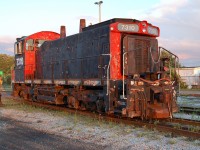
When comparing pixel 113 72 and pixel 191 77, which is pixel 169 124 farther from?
pixel 191 77

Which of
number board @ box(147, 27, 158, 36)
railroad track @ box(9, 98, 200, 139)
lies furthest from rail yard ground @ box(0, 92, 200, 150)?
number board @ box(147, 27, 158, 36)

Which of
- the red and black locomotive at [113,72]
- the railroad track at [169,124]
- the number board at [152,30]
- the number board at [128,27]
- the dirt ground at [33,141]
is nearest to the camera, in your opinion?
the dirt ground at [33,141]

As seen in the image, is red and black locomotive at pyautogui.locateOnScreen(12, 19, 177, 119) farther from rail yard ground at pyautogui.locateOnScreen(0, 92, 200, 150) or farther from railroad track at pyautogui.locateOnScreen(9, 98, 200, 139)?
rail yard ground at pyautogui.locateOnScreen(0, 92, 200, 150)

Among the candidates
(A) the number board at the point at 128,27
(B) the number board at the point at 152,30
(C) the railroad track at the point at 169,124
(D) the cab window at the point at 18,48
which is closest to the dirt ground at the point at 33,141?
(C) the railroad track at the point at 169,124

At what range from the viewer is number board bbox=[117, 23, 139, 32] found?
10250 millimetres

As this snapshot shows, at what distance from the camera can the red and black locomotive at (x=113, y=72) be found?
9.33m

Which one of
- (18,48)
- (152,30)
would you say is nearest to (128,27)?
(152,30)

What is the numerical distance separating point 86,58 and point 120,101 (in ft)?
9.75

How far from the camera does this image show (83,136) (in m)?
7.84

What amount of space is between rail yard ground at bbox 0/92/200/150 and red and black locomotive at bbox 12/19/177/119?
0.86 meters

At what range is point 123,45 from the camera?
10359 millimetres

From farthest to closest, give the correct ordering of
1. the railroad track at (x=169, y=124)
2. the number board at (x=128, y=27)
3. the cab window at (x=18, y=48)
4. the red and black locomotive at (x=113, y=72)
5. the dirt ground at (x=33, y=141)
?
the cab window at (x=18, y=48), the number board at (x=128, y=27), the red and black locomotive at (x=113, y=72), the railroad track at (x=169, y=124), the dirt ground at (x=33, y=141)

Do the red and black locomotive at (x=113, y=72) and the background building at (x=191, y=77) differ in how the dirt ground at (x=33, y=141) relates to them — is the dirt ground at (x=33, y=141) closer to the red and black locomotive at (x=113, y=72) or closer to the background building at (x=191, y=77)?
the red and black locomotive at (x=113, y=72)

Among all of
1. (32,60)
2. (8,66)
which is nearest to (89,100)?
(32,60)
